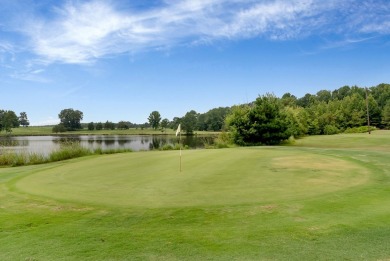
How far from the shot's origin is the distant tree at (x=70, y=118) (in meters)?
124

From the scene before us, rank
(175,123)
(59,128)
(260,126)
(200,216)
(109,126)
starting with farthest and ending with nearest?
1. (109,126)
2. (175,123)
3. (59,128)
4. (260,126)
5. (200,216)

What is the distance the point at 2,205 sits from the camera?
765cm

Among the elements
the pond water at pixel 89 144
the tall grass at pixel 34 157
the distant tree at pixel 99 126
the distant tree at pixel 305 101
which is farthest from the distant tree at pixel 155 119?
the tall grass at pixel 34 157

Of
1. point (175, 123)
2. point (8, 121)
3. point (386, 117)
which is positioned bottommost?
point (386, 117)

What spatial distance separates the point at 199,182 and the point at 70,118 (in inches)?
4960

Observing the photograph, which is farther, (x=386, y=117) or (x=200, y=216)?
(x=386, y=117)

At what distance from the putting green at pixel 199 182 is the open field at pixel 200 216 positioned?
30mm

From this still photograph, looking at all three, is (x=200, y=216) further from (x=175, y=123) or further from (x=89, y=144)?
(x=175, y=123)

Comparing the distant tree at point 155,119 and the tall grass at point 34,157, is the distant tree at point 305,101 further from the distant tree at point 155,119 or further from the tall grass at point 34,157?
the tall grass at point 34,157

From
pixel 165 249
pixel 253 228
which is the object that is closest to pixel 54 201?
pixel 165 249

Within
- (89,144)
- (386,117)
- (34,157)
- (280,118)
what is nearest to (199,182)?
(34,157)

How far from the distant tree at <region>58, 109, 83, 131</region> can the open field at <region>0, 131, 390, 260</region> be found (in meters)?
121

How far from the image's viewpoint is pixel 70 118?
411 ft

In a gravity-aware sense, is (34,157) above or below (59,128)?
below
